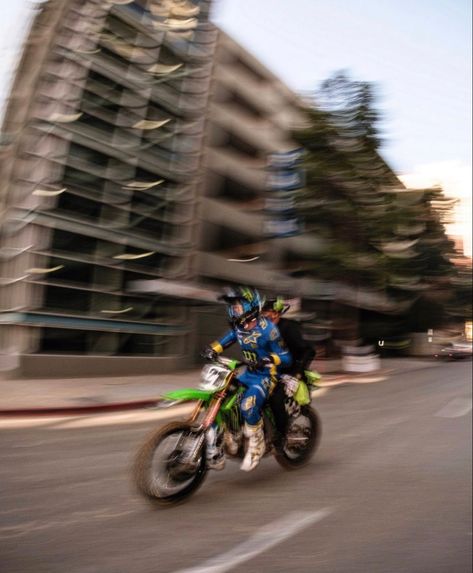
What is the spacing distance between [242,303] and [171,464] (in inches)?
50.5

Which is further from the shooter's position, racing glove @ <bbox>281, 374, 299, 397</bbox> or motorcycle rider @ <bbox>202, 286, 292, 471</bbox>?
racing glove @ <bbox>281, 374, 299, 397</bbox>

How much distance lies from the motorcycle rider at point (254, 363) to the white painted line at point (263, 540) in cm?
67

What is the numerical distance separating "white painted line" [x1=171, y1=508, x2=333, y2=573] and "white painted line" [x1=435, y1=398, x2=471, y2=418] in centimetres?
682

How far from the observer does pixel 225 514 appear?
3.79m

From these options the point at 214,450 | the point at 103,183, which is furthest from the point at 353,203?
the point at 103,183

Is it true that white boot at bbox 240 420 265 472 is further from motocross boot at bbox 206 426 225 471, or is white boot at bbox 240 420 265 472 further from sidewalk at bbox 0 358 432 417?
sidewalk at bbox 0 358 432 417

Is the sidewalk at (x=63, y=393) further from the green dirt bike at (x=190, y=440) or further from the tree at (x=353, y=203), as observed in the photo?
the tree at (x=353, y=203)

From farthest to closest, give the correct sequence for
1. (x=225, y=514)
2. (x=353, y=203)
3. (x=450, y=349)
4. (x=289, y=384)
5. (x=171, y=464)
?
(x=353, y=203)
(x=450, y=349)
(x=289, y=384)
(x=171, y=464)
(x=225, y=514)

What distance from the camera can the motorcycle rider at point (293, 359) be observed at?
183 inches

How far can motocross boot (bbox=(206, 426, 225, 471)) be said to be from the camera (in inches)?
162

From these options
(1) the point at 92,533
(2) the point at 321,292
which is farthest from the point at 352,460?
(2) the point at 321,292

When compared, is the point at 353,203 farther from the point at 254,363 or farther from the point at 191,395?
the point at 191,395

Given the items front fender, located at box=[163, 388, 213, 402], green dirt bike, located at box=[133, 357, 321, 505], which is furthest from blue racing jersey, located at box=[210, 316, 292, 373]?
front fender, located at box=[163, 388, 213, 402]

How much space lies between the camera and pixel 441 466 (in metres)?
5.84
